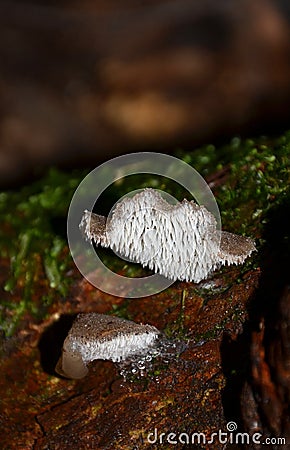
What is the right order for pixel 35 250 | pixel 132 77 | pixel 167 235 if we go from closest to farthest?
1. pixel 167 235
2. pixel 35 250
3. pixel 132 77

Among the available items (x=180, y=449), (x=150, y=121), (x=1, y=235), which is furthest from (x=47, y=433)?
(x=150, y=121)

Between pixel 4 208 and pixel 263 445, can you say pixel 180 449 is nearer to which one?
pixel 263 445

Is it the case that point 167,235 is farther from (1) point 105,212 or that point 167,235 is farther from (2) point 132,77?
(2) point 132,77

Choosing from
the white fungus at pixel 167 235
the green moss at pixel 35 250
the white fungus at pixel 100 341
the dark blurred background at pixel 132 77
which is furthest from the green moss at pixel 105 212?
the dark blurred background at pixel 132 77

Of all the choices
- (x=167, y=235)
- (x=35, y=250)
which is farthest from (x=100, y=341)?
(x=35, y=250)

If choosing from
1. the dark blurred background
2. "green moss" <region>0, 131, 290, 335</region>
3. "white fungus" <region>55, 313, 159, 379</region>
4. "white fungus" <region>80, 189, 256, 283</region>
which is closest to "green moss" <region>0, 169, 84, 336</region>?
"green moss" <region>0, 131, 290, 335</region>

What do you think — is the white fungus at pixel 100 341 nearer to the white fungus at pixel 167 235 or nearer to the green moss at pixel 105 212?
the white fungus at pixel 167 235
